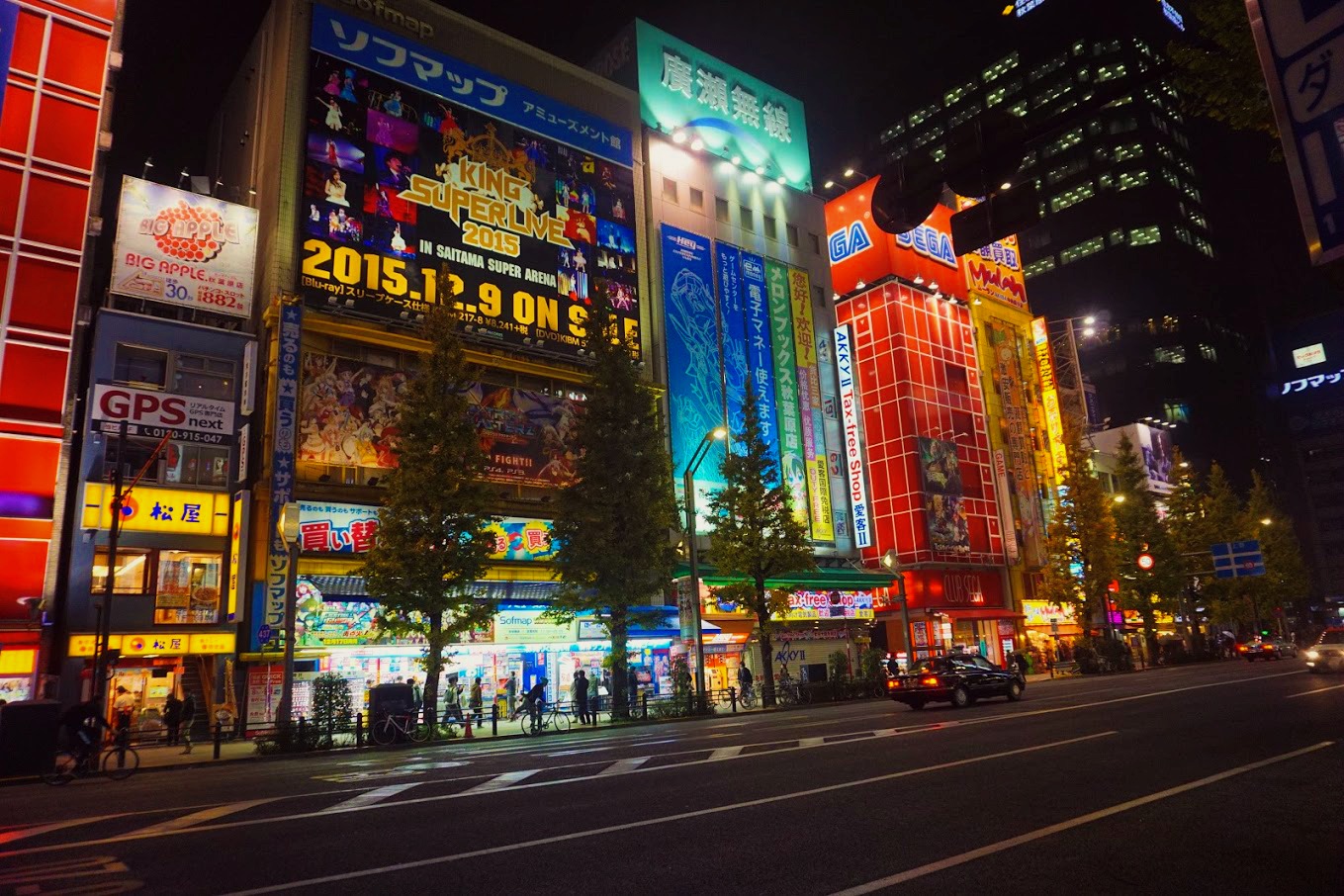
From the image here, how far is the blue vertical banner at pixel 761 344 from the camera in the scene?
40094mm

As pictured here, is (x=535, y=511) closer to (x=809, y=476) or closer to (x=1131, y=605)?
(x=809, y=476)

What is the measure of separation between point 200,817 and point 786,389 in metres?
35.8

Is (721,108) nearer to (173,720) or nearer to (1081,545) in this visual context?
(1081,545)

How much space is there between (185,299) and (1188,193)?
116962mm

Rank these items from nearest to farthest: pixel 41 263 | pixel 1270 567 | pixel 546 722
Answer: pixel 546 722
pixel 41 263
pixel 1270 567

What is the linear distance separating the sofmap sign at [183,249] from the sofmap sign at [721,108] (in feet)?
71.3

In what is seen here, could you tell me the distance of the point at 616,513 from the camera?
26.9 meters

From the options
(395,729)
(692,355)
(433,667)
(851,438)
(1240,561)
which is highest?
(692,355)

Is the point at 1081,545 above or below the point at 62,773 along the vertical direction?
above

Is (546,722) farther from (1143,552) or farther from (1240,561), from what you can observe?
(1240,561)

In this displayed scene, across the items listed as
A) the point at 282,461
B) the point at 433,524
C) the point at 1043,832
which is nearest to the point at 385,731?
the point at 433,524

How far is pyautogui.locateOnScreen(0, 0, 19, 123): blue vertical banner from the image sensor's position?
25.6 meters

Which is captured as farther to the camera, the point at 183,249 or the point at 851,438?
the point at 851,438

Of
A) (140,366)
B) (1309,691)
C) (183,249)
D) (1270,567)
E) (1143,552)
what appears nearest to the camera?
(1309,691)
